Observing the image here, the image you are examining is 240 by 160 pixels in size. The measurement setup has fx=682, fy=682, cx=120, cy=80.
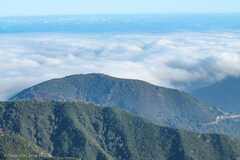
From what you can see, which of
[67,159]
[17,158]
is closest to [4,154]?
[17,158]

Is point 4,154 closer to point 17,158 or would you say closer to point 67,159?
point 17,158
